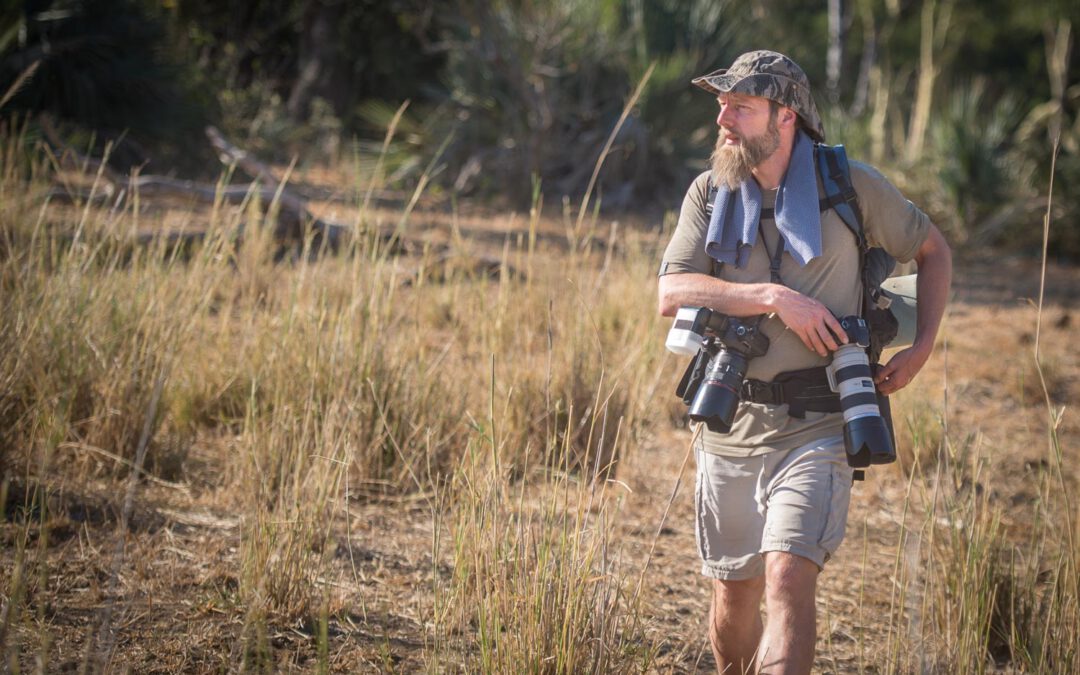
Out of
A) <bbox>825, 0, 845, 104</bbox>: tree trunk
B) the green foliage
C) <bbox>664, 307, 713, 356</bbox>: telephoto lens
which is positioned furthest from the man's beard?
<bbox>825, 0, 845, 104</bbox>: tree trunk

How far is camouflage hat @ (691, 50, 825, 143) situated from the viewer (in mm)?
2590

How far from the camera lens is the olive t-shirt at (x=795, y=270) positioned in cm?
255

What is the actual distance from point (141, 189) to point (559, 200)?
541 cm

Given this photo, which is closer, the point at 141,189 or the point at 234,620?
the point at 234,620

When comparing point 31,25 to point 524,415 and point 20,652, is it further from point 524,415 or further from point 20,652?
point 20,652

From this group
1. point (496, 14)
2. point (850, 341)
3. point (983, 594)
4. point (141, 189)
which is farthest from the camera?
point (496, 14)

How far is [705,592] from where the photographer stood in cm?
358

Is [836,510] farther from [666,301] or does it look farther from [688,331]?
[666,301]

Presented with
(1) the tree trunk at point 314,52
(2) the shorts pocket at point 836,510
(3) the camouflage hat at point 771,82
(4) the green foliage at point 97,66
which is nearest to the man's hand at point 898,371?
(2) the shorts pocket at point 836,510

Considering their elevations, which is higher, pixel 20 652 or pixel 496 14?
pixel 496 14

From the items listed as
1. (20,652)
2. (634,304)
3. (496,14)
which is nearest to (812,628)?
(20,652)

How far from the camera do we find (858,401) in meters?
2.38

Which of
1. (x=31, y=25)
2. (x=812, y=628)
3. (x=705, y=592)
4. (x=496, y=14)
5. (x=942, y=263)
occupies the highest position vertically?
(x=496, y=14)

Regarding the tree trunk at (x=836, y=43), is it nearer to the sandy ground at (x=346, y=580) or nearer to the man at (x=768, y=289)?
the sandy ground at (x=346, y=580)
